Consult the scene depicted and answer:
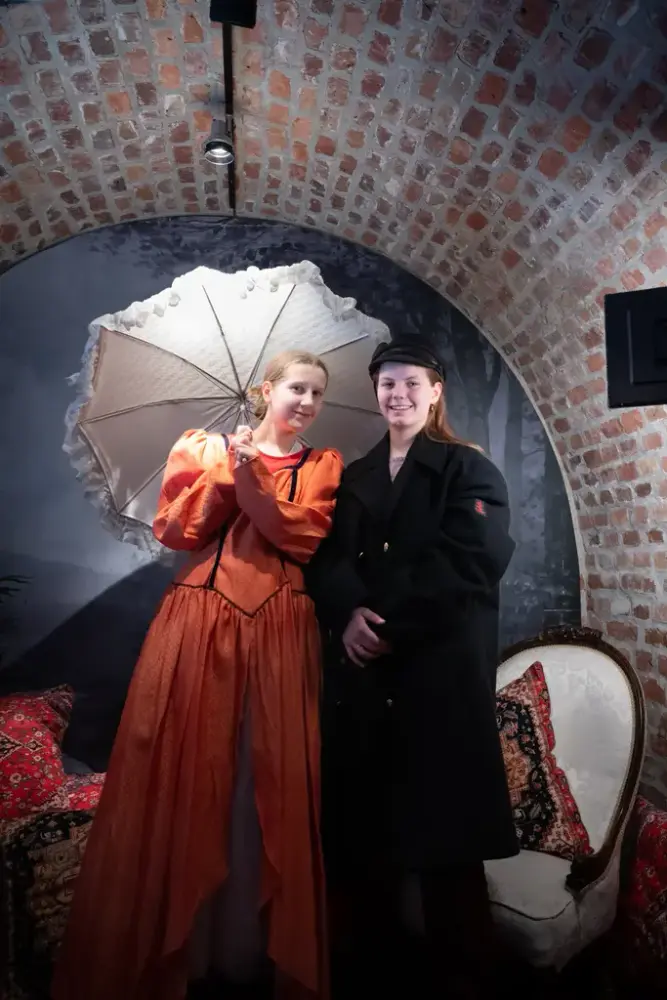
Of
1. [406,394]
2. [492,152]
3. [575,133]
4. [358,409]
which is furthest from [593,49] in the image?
[358,409]

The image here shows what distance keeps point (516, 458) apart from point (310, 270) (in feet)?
3.56

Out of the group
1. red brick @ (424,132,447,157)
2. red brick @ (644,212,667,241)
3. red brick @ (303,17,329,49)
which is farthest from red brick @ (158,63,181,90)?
red brick @ (644,212,667,241)

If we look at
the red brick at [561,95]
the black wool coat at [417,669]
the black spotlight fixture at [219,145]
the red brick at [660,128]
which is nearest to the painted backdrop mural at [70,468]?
the black spotlight fixture at [219,145]

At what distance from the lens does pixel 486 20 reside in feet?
6.57

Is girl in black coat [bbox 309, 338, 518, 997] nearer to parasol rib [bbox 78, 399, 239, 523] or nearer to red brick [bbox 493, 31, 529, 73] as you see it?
parasol rib [bbox 78, 399, 239, 523]

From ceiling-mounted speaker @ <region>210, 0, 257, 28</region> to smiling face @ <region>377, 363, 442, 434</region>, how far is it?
1022 mm

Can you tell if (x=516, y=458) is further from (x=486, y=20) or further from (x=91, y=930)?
(x=91, y=930)

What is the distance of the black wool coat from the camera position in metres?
1.82

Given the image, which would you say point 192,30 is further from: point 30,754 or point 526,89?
point 30,754

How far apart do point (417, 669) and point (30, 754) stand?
4.01ft

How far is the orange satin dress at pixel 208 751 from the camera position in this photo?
1.70 m

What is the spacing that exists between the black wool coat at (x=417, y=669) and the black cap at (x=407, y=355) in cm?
24

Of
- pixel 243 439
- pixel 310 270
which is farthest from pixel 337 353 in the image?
pixel 243 439

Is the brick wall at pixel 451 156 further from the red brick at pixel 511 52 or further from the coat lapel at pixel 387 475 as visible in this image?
the coat lapel at pixel 387 475
